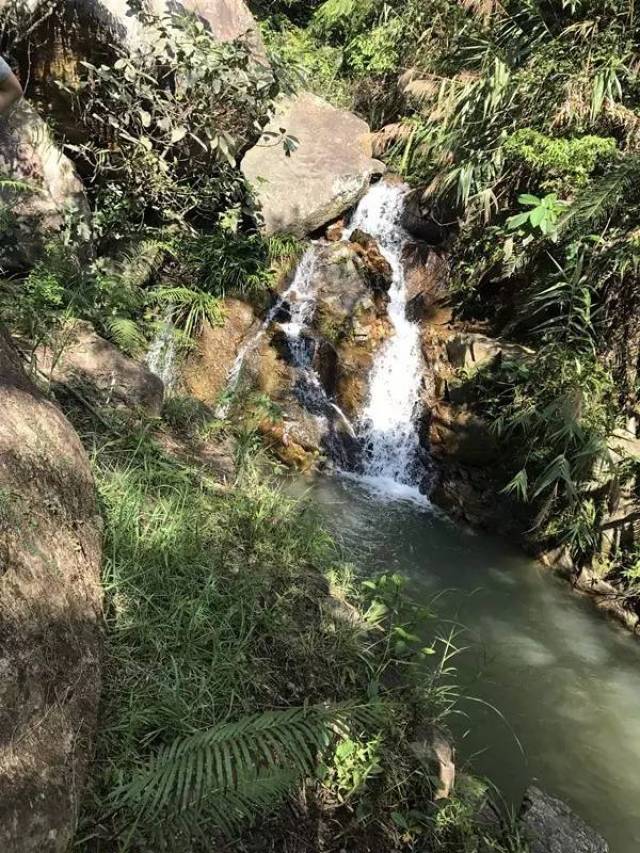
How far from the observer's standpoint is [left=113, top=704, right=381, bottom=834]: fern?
1597 mm

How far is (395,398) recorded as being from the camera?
759 centimetres

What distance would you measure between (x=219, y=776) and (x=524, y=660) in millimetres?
3609

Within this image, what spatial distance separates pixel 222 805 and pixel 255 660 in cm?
71

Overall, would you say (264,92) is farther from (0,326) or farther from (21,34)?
(0,326)

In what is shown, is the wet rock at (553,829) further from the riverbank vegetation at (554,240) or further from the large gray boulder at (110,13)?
the large gray boulder at (110,13)

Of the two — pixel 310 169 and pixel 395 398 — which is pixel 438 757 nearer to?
pixel 395 398

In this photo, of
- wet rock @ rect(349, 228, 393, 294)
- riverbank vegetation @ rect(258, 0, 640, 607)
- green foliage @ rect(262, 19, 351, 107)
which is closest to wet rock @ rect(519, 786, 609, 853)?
riverbank vegetation @ rect(258, 0, 640, 607)

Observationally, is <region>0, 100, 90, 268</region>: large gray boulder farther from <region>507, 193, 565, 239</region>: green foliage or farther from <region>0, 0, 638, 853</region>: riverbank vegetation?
<region>507, 193, 565, 239</region>: green foliage

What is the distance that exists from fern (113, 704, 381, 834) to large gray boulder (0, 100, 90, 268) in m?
5.05

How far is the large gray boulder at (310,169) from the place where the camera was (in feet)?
28.2

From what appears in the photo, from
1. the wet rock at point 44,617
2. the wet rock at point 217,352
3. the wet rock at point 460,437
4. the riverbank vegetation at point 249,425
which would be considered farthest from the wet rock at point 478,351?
the wet rock at point 44,617

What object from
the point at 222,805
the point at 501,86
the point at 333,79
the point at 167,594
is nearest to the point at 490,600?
the point at 167,594

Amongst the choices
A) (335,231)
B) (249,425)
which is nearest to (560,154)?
(335,231)

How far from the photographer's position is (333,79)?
1198 cm
